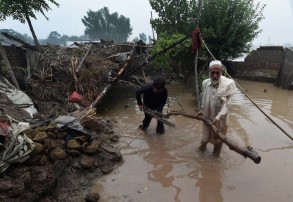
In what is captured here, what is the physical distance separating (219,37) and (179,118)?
19.0ft

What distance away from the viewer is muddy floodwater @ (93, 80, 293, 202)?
4.12m

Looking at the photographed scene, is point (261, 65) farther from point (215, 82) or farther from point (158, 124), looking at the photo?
point (215, 82)

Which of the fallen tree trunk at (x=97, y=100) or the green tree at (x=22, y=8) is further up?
the green tree at (x=22, y=8)

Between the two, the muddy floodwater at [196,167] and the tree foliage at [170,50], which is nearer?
the muddy floodwater at [196,167]

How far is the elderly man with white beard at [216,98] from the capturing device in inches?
175

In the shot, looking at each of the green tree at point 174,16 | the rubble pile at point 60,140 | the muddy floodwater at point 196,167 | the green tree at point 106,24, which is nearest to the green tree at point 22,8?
the rubble pile at point 60,140

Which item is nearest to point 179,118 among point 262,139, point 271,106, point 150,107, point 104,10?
point 150,107

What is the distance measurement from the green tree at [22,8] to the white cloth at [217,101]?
20.9ft

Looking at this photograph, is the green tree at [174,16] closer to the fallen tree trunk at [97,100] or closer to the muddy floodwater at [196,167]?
the fallen tree trunk at [97,100]

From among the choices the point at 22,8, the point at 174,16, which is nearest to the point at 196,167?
the point at 22,8

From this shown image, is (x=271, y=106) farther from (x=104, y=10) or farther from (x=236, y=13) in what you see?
(x=104, y=10)

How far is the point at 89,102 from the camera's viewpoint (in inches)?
285

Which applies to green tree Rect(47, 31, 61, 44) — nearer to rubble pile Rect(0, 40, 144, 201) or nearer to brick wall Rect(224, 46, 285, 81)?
brick wall Rect(224, 46, 285, 81)

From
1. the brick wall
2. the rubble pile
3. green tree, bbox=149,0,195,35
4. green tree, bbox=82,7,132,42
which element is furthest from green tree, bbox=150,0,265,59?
green tree, bbox=82,7,132,42
